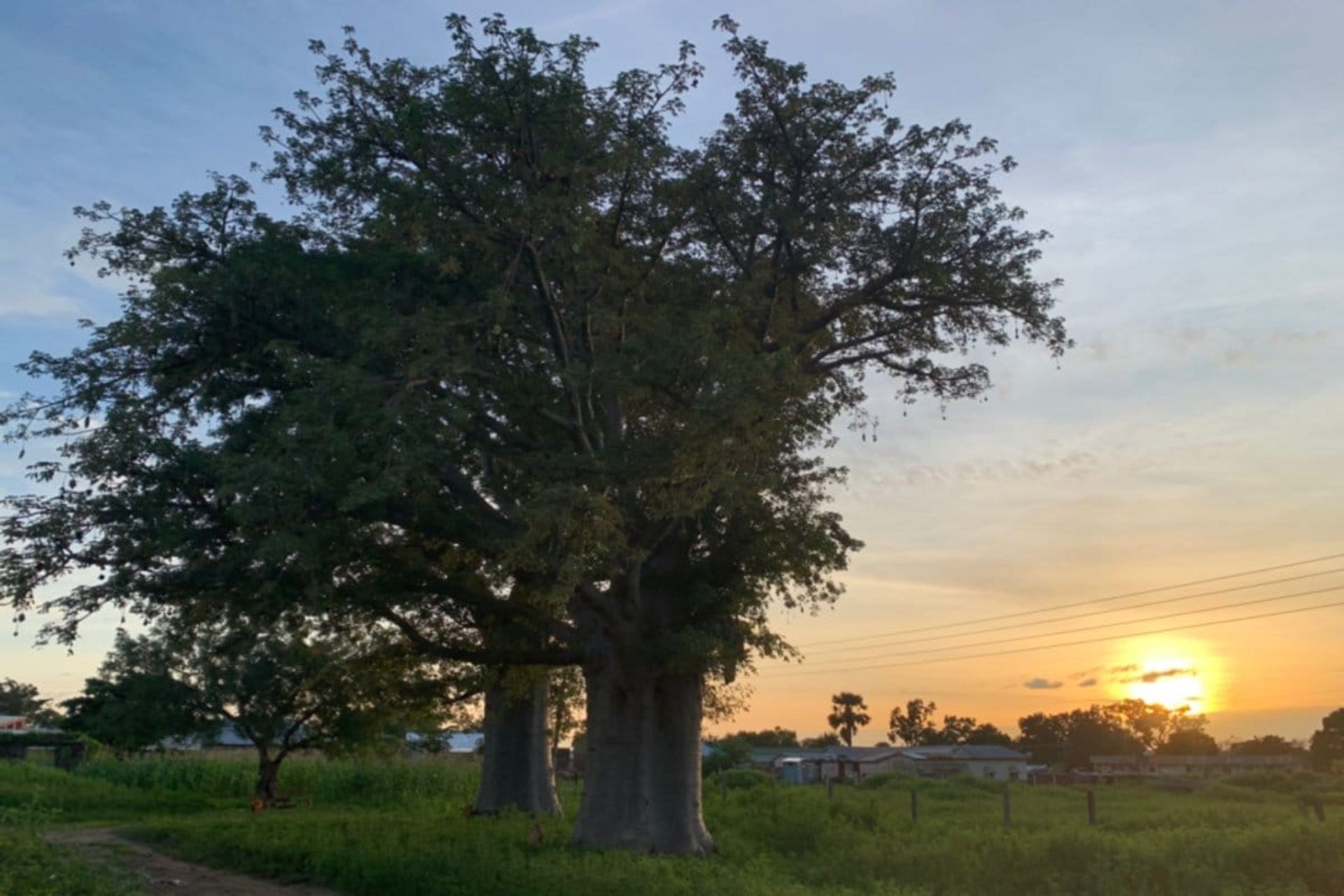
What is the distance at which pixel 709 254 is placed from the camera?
2212 cm

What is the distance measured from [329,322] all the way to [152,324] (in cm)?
277

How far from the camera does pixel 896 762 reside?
3652 inches

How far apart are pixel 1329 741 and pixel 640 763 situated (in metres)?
89.0

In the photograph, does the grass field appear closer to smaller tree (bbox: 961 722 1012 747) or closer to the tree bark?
the tree bark

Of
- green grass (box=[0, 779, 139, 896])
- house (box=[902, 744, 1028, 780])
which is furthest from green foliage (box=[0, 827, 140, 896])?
house (box=[902, 744, 1028, 780])

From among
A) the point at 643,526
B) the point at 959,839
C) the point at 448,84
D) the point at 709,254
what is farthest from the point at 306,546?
the point at 959,839

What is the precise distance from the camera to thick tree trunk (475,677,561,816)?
3166 cm

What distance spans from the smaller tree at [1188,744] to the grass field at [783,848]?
7717 centimetres

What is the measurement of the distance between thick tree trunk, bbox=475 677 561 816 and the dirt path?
357 inches

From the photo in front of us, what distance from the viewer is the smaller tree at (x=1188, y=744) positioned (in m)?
109

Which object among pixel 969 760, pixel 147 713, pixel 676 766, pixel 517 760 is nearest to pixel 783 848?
pixel 676 766

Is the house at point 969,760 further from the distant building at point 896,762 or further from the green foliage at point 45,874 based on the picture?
the green foliage at point 45,874

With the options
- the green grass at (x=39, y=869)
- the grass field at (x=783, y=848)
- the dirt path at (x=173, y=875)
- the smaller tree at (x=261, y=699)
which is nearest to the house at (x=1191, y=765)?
the grass field at (x=783, y=848)

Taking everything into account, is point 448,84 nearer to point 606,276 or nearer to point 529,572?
point 606,276
